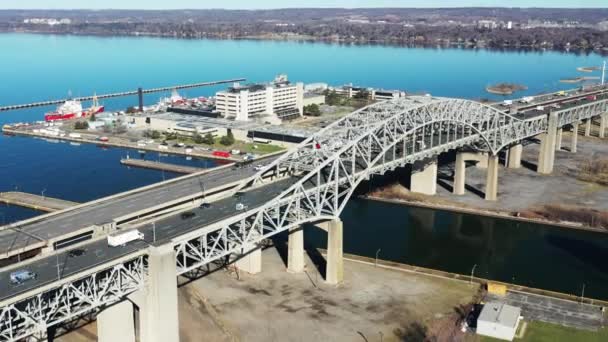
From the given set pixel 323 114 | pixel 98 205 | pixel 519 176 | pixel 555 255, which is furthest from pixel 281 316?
pixel 323 114

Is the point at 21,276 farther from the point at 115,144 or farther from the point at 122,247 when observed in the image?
the point at 115,144

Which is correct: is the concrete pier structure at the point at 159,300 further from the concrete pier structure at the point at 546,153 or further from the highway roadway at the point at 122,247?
the concrete pier structure at the point at 546,153


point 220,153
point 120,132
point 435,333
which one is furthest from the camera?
point 120,132

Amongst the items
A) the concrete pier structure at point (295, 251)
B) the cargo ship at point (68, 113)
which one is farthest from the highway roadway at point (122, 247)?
the cargo ship at point (68, 113)

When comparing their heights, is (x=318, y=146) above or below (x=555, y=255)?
above

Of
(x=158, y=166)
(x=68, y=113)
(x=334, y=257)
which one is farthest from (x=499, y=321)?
(x=68, y=113)

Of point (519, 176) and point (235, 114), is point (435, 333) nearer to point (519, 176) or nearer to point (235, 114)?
point (519, 176)

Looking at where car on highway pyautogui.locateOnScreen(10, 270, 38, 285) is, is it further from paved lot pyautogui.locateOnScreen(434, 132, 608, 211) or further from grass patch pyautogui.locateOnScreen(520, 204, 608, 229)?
grass patch pyautogui.locateOnScreen(520, 204, 608, 229)
